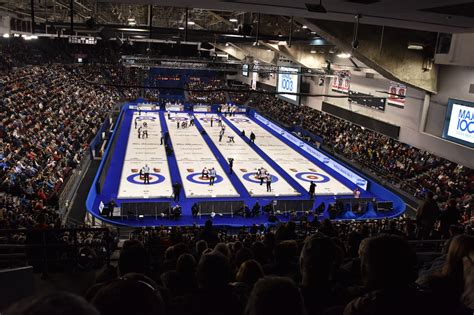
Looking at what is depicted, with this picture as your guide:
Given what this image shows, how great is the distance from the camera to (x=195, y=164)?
2759 cm

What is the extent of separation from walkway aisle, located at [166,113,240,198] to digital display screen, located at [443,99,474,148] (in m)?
11.6

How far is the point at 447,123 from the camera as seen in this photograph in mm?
22078

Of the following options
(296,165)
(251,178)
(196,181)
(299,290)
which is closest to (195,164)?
(196,181)

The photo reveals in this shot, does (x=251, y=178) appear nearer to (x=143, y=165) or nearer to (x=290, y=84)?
(x=143, y=165)

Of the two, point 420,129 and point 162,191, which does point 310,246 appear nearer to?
point 162,191

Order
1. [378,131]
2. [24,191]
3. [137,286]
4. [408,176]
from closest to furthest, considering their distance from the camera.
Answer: [137,286] → [24,191] → [408,176] → [378,131]

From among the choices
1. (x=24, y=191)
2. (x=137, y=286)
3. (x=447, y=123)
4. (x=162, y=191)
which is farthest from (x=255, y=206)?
(x=137, y=286)

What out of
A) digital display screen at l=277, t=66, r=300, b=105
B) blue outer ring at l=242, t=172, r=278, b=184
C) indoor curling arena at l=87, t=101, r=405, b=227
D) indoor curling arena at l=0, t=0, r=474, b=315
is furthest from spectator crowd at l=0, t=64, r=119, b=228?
digital display screen at l=277, t=66, r=300, b=105

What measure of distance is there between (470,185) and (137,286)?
22.0 meters

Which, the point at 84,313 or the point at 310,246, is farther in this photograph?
the point at 310,246

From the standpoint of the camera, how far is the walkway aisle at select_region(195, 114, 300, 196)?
2312 centimetres

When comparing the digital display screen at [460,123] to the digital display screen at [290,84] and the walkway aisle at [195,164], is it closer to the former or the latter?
the walkway aisle at [195,164]

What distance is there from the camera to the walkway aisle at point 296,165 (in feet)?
79.6

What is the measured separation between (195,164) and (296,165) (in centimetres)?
696
